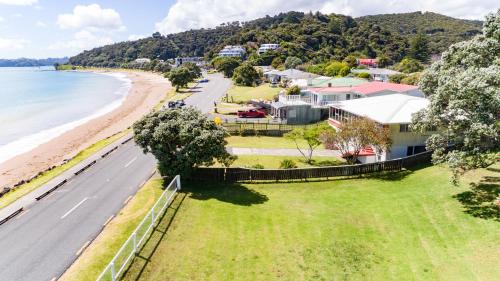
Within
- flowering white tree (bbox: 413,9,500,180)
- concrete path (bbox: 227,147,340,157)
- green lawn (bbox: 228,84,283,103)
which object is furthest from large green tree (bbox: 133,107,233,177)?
green lawn (bbox: 228,84,283,103)

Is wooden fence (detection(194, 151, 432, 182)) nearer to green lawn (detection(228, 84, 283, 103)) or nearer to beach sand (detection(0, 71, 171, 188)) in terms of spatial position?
beach sand (detection(0, 71, 171, 188))

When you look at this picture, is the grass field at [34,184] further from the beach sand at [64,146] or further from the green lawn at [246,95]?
the green lawn at [246,95]

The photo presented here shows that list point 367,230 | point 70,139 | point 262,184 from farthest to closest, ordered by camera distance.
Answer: point 70,139 → point 262,184 → point 367,230

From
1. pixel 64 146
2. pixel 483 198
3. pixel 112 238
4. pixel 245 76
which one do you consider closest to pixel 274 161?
pixel 483 198

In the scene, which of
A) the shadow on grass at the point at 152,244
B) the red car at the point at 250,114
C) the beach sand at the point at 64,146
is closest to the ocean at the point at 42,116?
the beach sand at the point at 64,146

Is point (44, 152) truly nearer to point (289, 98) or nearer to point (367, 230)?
point (289, 98)

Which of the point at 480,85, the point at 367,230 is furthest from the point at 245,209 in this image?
the point at 480,85
